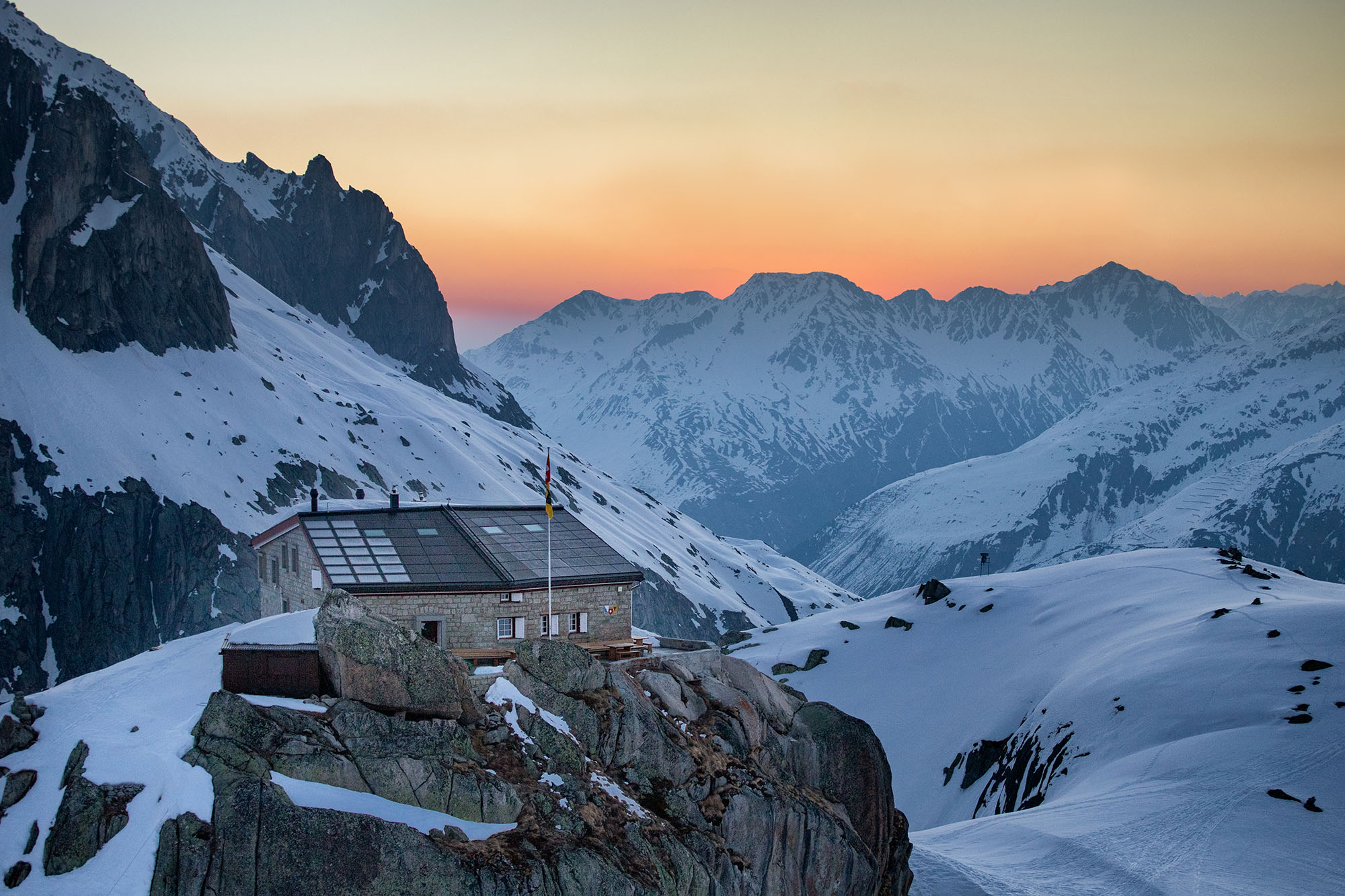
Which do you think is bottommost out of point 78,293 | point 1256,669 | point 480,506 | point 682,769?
point 1256,669

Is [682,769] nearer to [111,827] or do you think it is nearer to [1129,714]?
[111,827]

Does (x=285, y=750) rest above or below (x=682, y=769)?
above

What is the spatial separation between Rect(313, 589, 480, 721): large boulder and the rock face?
261 millimetres

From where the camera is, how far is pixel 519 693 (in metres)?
31.1

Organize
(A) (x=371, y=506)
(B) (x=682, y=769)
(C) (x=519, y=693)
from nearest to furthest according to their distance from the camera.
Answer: (C) (x=519, y=693)
(B) (x=682, y=769)
(A) (x=371, y=506)

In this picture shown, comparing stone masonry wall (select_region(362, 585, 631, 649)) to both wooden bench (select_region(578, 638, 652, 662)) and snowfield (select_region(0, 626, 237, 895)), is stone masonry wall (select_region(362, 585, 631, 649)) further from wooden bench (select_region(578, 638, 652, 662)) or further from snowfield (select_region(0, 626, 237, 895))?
snowfield (select_region(0, 626, 237, 895))

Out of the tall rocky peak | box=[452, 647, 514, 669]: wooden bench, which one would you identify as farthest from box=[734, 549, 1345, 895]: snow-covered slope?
the tall rocky peak

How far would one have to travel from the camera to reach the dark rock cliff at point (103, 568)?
108375mm

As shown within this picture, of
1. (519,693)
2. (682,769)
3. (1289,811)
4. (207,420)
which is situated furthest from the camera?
(207,420)

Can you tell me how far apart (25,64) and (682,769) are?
530 feet

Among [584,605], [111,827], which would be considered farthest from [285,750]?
[584,605]

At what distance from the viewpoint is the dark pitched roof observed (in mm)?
37688

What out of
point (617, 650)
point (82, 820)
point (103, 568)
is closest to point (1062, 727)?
point (617, 650)

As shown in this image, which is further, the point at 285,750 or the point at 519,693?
the point at 519,693
